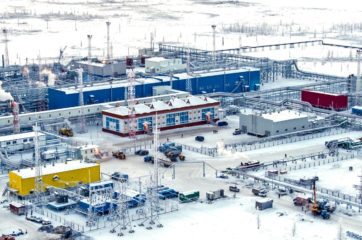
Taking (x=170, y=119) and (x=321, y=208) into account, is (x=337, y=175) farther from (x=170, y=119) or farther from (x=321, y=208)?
(x=170, y=119)

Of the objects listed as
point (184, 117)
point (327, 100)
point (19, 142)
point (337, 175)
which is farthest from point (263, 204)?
point (327, 100)

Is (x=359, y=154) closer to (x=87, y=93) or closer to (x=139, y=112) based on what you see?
(x=139, y=112)

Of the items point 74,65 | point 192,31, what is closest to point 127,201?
point 74,65

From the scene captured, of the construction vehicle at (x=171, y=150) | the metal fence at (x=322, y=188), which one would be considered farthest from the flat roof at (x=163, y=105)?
the metal fence at (x=322, y=188)

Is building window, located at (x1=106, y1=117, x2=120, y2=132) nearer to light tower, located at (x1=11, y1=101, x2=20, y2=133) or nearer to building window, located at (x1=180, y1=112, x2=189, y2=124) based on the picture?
building window, located at (x1=180, y1=112, x2=189, y2=124)

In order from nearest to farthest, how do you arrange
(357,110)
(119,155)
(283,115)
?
1. (119,155)
2. (283,115)
3. (357,110)

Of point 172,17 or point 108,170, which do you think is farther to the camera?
point 172,17

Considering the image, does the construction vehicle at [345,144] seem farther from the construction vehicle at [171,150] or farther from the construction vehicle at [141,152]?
the construction vehicle at [141,152]

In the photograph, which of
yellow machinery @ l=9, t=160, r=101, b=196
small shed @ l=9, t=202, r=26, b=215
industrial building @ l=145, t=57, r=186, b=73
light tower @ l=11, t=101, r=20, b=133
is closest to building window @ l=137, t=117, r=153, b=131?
light tower @ l=11, t=101, r=20, b=133
